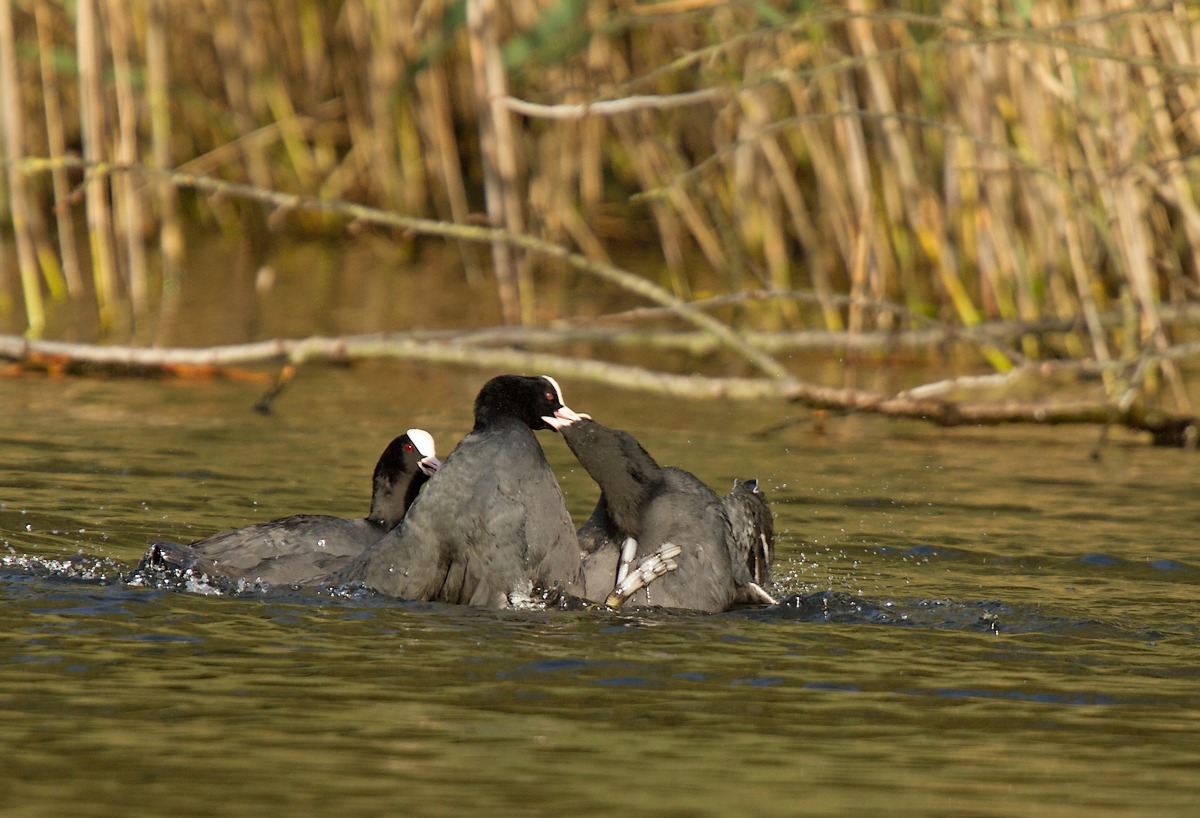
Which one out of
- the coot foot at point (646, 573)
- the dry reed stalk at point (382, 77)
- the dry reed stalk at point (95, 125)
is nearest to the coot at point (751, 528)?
the coot foot at point (646, 573)

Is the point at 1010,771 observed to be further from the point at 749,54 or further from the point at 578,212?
the point at 578,212

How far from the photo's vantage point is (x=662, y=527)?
4.46 m

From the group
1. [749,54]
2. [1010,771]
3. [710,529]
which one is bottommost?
[1010,771]

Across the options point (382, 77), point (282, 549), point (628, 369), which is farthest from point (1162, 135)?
point (382, 77)

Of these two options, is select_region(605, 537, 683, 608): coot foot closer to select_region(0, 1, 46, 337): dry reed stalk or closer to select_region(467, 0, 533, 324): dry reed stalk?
select_region(467, 0, 533, 324): dry reed stalk

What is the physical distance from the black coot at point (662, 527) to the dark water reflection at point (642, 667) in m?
0.13

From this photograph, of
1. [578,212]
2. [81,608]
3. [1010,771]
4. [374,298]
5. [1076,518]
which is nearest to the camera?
[1010,771]

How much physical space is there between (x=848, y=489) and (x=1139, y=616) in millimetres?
1882

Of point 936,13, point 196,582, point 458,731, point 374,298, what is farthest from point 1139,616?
point 374,298

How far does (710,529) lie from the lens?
4492 mm

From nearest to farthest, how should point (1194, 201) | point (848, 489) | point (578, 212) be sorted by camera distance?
point (848, 489) → point (1194, 201) → point (578, 212)

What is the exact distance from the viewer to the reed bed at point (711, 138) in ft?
21.0

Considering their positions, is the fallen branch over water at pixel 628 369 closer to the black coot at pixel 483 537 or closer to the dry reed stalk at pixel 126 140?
the black coot at pixel 483 537

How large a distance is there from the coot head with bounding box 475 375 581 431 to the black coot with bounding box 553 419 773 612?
53 millimetres
